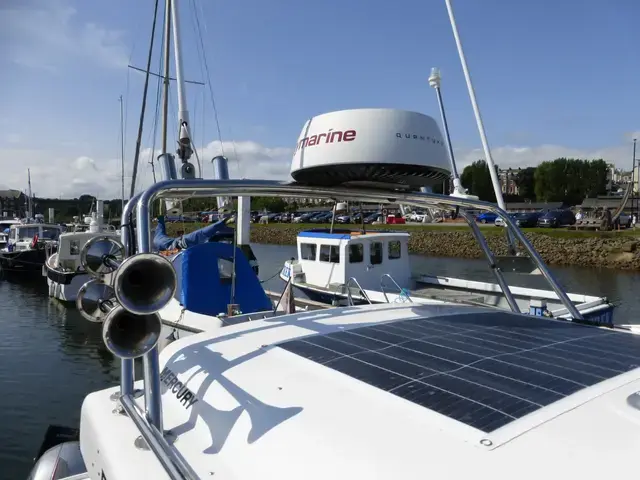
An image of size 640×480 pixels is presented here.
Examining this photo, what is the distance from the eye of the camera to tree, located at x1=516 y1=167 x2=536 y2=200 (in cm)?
8825

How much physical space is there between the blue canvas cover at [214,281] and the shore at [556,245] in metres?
24.8

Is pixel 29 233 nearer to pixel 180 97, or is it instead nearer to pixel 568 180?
pixel 180 97

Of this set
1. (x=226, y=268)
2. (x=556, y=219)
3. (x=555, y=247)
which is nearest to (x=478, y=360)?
(x=226, y=268)

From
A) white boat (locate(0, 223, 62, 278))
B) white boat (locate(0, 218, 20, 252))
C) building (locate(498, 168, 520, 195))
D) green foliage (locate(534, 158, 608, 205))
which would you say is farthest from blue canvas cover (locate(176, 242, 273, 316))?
building (locate(498, 168, 520, 195))

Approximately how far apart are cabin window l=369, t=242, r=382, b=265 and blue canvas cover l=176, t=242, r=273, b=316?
740 cm

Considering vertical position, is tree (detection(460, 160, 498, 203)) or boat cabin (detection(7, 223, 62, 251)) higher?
tree (detection(460, 160, 498, 203))

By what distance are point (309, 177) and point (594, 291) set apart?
963 inches

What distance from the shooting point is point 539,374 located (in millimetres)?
2564

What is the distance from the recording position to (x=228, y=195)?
350 centimetres

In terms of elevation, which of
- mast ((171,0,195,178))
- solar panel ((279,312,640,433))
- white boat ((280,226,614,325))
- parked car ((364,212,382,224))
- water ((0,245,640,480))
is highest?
mast ((171,0,195,178))

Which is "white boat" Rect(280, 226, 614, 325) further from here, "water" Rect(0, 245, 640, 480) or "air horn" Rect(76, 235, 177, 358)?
"air horn" Rect(76, 235, 177, 358)

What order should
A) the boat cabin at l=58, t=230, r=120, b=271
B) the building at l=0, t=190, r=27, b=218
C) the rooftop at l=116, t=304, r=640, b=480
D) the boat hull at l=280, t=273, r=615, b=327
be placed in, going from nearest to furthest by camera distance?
1. the rooftop at l=116, t=304, r=640, b=480
2. the boat hull at l=280, t=273, r=615, b=327
3. the boat cabin at l=58, t=230, r=120, b=271
4. the building at l=0, t=190, r=27, b=218

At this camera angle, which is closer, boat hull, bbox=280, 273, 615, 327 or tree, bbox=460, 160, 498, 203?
boat hull, bbox=280, 273, 615, 327

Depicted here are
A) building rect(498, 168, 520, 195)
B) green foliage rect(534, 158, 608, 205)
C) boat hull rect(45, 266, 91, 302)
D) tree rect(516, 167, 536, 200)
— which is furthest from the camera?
building rect(498, 168, 520, 195)
